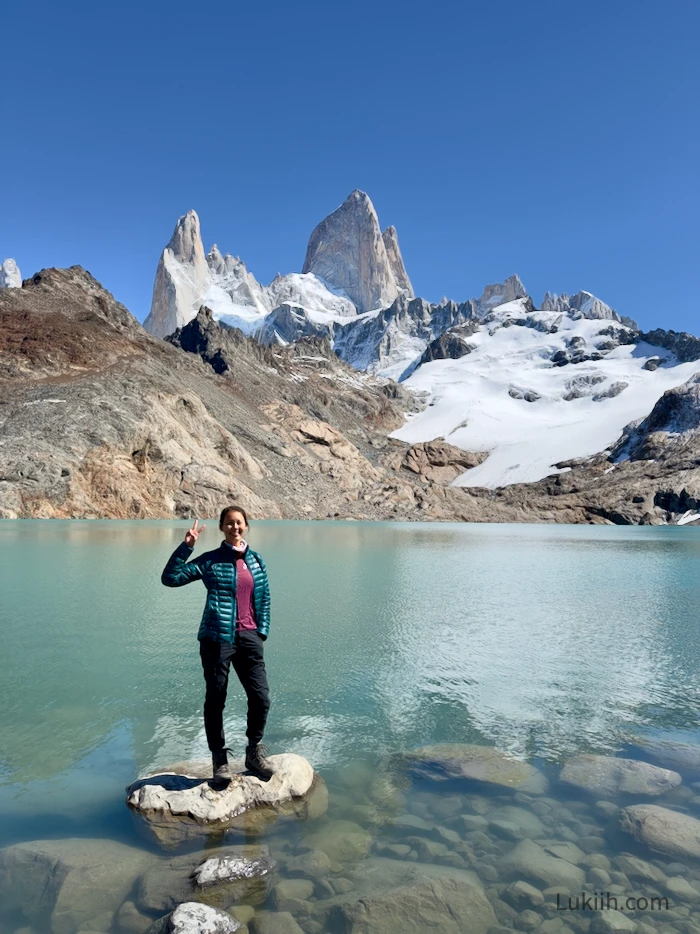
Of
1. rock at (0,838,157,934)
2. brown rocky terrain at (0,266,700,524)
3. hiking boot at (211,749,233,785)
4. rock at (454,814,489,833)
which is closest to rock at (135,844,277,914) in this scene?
rock at (0,838,157,934)

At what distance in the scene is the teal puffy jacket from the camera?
17.3ft

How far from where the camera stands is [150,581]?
18.2 metres

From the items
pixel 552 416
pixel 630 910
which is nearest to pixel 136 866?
pixel 630 910

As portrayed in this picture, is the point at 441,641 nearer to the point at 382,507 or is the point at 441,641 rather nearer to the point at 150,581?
the point at 150,581

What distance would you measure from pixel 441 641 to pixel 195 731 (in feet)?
18.9

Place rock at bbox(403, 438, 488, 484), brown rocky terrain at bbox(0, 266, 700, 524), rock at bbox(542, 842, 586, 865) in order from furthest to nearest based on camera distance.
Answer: rock at bbox(403, 438, 488, 484), brown rocky terrain at bbox(0, 266, 700, 524), rock at bbox(542, 842, 586, 865)

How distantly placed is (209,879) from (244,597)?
2.03m

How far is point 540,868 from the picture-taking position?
4336 millimetres

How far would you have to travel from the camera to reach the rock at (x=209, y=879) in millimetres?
3916

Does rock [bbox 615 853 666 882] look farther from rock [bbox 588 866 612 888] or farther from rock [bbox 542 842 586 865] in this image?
rock [bbox 542 842 586 865]

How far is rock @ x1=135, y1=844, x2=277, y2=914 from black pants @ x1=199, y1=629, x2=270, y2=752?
1029mm

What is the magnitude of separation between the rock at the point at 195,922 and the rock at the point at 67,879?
420mm

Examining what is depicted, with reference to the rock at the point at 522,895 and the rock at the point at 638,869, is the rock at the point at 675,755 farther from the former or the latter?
the rock at the point at 522,895

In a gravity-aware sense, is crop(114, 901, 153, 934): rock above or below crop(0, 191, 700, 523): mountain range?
below
